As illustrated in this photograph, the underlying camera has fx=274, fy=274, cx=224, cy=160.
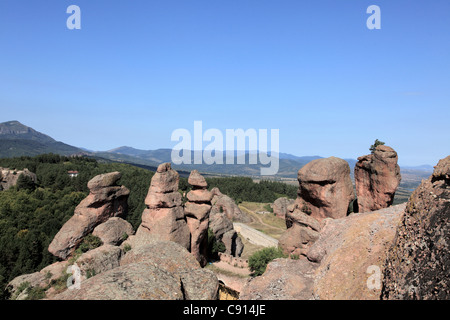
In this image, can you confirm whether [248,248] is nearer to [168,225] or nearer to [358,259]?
[168,225]

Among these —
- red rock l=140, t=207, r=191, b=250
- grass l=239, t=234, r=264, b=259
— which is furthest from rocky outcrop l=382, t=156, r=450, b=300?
grass l=239, t=234, r=264, b=259

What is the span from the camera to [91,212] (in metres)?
37.3

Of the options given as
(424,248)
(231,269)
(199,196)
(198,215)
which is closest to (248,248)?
(231,269)

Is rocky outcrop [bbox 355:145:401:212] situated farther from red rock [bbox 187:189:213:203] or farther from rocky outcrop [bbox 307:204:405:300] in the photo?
red rock [bbox 187:189:213:203]

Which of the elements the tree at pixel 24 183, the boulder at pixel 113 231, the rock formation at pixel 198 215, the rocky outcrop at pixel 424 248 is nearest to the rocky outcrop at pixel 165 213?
the rock formation at pixel 198 215

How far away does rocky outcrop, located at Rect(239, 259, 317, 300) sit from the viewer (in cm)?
1435

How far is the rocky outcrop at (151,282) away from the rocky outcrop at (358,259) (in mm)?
6149

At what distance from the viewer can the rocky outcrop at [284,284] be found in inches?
565

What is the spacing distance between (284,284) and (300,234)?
14778 mm

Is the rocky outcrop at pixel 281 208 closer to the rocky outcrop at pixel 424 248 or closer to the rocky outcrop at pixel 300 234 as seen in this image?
the rocky outcrop at pixel 300 234

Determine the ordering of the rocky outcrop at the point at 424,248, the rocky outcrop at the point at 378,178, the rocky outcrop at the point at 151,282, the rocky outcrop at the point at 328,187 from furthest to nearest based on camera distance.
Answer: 1. the rocky outcrop at the point at 328,187
2. the rocky outcrop at the point at 378,178
3. the rocky outcrop at the point at 151,282
4. the rocky outcrop at the point at 424,248

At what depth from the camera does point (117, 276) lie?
Result: 11125mm
